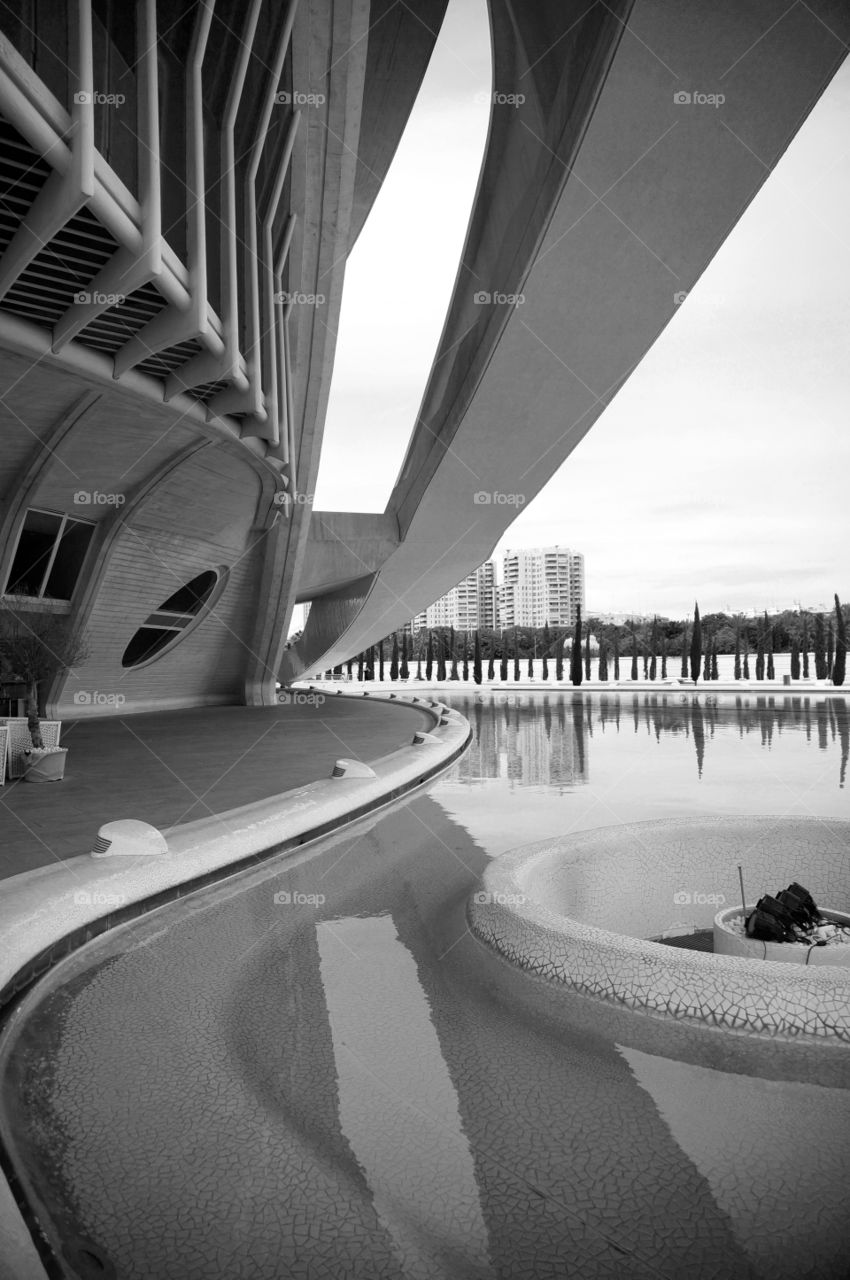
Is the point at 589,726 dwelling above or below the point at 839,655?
below

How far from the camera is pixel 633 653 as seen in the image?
48.1 m

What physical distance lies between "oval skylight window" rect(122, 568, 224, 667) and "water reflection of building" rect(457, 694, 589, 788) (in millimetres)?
6033

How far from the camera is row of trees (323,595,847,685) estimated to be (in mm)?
Answer: 37156

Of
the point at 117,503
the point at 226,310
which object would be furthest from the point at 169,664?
the point at 226,310

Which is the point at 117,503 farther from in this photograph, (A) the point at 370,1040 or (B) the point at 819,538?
(B) the point at 819,538

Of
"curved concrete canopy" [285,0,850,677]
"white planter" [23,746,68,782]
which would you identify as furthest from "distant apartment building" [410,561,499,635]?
"white planter" [23,746,68,782]

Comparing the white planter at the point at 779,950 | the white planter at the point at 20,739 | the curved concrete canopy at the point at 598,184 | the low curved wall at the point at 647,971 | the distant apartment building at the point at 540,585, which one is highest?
the distant apartment building at the point at 540,585

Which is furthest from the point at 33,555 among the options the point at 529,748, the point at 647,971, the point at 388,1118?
the point at 388,1118

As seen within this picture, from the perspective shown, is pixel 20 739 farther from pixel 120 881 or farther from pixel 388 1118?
pixel 388 1118

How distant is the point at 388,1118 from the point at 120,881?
228cm

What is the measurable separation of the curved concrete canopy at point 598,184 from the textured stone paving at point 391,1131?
6703 mm

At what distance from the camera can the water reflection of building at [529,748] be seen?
8.40 metres

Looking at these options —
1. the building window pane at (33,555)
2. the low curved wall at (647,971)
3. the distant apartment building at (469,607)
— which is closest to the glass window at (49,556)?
the building window pane at (33,555)

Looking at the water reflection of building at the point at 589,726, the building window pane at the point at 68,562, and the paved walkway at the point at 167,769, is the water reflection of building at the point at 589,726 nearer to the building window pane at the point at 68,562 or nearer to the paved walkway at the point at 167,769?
the paved walkway at the point at 167,769
